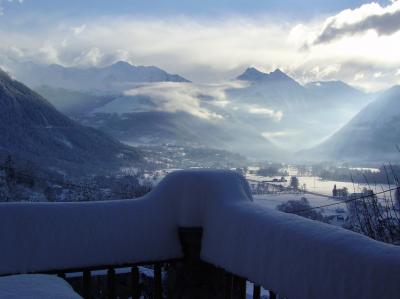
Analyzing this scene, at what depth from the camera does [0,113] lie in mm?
75250

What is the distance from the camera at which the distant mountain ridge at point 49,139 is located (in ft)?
218

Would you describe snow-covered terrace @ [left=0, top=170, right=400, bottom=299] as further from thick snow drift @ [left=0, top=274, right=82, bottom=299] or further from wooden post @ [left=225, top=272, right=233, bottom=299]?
thick snow drift @ [left=0, top=274, right=82, bottom=299]

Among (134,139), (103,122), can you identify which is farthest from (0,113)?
(103,122)

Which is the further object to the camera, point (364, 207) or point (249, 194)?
point (364, 207)

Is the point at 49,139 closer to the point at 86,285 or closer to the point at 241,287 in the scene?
the point at 86,285

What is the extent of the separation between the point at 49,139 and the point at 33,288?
254 feet

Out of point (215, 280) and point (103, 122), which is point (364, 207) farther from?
point (103, 122)

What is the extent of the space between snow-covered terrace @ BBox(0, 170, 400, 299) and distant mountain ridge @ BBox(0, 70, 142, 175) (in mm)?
58843

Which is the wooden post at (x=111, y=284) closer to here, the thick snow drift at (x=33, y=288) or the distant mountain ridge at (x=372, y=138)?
the thick snow drift at (x=33, y=288)

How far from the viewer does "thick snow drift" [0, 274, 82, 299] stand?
1.50 metres

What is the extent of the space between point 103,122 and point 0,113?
106m

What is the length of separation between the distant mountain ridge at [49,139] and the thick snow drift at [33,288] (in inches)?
2381

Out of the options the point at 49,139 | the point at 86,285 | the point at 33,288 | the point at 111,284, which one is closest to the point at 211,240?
the point at 111,284

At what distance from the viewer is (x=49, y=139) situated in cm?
7562
